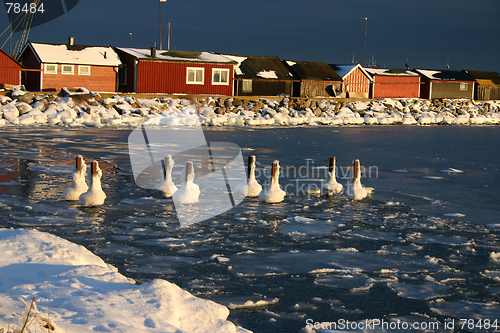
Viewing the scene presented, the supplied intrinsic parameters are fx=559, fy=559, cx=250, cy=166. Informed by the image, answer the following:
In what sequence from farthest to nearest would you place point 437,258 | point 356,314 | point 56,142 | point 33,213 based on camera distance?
point 56,142
point 33,213
point 437,258
point 356,314

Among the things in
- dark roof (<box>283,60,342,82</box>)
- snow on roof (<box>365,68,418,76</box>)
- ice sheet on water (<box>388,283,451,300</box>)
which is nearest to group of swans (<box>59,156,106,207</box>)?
ice sheet on water (<box>388,283,451,300</box>)

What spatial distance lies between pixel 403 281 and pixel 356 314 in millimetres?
1222

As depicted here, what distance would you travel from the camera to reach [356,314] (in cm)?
509

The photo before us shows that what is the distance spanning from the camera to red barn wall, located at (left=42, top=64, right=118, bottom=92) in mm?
42531

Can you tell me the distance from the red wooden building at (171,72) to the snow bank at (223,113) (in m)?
5.51

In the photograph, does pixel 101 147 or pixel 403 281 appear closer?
pixel 403 281

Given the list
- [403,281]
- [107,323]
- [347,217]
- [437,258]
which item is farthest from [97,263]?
[347,217]

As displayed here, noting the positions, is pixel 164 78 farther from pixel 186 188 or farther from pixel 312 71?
pixel 186 188

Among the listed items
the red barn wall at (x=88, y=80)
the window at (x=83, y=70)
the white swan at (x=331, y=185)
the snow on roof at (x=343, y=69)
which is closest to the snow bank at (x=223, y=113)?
the snow on roof at (x=343, y=69)

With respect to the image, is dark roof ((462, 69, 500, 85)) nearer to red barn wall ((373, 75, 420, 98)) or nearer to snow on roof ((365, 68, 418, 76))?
snow on roof ((365, 68, 418, 76))

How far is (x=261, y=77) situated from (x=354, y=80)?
14.1 m

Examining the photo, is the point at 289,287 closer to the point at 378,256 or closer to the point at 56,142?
the point at 378,256

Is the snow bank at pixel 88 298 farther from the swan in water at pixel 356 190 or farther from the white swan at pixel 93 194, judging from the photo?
the swan in water at pixel 356 190

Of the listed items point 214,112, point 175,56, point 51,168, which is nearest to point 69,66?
point 175,56
